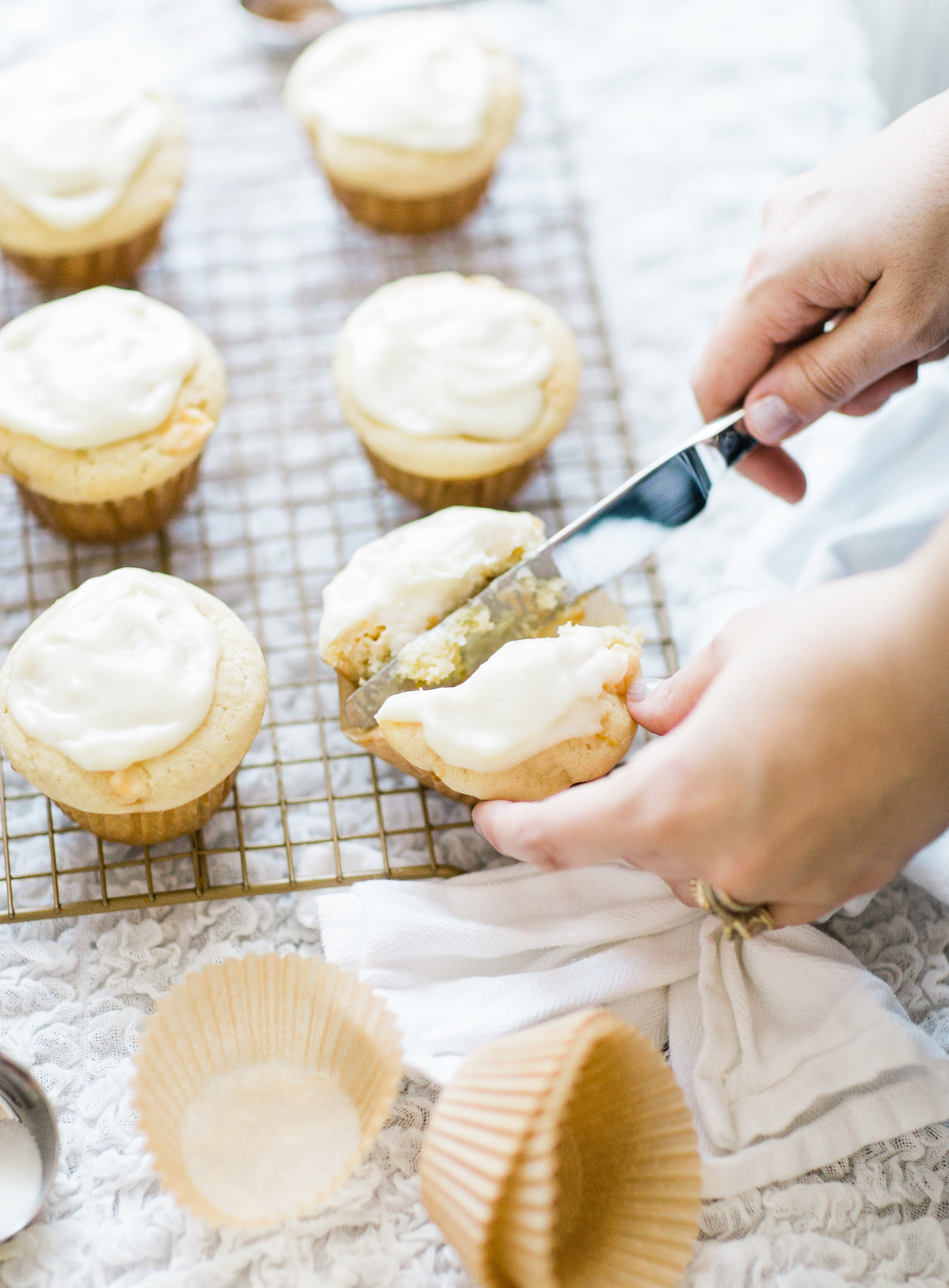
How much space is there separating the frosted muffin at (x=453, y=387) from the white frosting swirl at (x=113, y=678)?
2.28ft

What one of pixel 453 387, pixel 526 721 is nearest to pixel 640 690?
pixel 526 721

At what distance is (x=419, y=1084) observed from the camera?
2260mm

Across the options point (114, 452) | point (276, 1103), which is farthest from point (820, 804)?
point (114, 452)

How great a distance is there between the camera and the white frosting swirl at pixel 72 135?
2791mm

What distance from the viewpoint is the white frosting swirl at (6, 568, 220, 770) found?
7.10 ft

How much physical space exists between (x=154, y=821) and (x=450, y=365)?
1.24 meters

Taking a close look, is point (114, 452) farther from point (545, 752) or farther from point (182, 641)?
point (545, 752)

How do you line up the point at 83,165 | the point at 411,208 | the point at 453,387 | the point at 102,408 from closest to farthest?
1. the point at 102,408
2. the point at 453,387
3. the point at 83,165
4. the point at 411,208

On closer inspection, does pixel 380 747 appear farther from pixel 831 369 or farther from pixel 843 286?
pixel 843 286

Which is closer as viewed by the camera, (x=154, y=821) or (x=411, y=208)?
(x=154, y=821)

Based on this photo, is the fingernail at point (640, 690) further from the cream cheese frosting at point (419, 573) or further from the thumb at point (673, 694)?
the cream cheese frosting at point (419, 573)

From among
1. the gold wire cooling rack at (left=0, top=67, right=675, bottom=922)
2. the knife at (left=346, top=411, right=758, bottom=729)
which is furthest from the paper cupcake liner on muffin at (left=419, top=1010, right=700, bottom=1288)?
the knife at (left=346, top=411, right=758, bottom=729)

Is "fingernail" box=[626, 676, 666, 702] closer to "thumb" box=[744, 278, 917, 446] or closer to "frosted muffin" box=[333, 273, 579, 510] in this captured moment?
"thumb" box=[744, 278, 917, 446]

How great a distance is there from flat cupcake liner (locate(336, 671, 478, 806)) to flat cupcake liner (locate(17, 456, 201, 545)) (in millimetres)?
616
